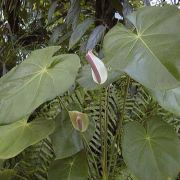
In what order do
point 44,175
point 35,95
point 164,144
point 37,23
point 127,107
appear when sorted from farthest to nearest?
point 37,23
point 127,107
point 44,175
point 164,144
point 35,95

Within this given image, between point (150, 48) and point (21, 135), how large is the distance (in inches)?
16.7

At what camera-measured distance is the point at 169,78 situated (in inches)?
31.9

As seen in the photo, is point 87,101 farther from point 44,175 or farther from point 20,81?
point 20,81

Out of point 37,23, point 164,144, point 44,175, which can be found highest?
point 37,23

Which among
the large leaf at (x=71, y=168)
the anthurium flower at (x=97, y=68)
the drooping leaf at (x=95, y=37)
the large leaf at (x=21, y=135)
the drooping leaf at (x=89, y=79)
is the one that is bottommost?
the large leaf at (x=71, y=168)

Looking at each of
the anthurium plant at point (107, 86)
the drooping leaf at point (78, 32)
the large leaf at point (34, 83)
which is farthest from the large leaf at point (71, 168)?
the drooping leaf at point (78, 32)

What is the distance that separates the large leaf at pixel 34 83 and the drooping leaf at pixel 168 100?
225 mm

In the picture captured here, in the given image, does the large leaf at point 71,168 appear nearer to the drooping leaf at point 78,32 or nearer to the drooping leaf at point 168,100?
the drooping leaf at point 168,100

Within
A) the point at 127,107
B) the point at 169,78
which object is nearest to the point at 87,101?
the point at 127,107

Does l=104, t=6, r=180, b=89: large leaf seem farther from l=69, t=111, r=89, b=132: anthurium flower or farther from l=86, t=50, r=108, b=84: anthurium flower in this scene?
l=69, t=111, r=89, b=132: anthurium flower

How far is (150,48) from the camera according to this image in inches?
34.3

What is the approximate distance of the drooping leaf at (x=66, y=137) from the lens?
3.42ft

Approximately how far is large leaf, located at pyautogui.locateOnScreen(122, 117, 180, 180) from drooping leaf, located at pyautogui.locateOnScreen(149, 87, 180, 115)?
8 centimetres

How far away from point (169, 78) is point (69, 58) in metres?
0.30
